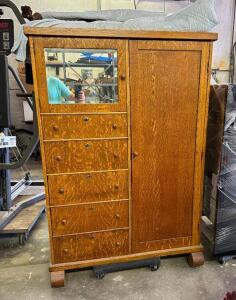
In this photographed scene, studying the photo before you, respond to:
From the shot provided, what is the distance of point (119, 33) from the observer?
133 cm

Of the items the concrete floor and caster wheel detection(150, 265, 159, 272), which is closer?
the concrete floor

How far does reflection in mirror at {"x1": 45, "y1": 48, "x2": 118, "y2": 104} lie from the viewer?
4.46ft

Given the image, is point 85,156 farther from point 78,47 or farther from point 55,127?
point 78,47

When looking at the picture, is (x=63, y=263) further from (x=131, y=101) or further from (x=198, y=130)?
(x=198, y=130)

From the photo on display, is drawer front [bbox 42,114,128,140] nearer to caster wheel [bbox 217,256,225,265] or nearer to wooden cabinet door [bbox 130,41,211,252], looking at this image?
wooden cabinet door [bbox 130,41,211,252]

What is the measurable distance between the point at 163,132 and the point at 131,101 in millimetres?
291

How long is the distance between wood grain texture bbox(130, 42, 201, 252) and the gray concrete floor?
233 millimetres

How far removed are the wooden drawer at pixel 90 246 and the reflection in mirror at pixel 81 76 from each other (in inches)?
34.2

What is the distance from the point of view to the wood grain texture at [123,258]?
5.15 ft

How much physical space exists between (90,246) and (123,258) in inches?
9.7

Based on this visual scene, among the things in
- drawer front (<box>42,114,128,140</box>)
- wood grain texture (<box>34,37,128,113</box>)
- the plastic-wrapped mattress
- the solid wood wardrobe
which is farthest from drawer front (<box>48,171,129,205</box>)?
the plastic-wrapped mattress

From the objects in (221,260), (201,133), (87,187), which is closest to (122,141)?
(87,187)

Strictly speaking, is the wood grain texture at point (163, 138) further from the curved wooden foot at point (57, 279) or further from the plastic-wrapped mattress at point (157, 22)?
the curved wooden foot at point (57, 279)

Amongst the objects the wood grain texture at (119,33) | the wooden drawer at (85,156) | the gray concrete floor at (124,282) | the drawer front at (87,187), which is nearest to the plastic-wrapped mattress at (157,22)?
the wood grain texture at (119,33)
